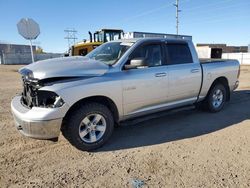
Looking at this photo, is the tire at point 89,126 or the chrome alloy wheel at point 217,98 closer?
the tire at point 89,126

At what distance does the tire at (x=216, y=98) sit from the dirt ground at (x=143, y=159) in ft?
2.74

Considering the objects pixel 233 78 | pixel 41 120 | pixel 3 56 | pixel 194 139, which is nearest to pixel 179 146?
pixel 194 139

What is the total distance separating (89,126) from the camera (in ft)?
13.1

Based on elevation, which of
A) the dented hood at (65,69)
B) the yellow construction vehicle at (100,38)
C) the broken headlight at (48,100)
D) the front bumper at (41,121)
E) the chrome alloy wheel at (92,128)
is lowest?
the chrome alloy wheel at (92,128)

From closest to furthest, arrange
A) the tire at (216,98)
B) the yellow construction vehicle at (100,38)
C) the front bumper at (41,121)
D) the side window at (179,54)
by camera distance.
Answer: the front bumper at (41,121) < the side window at (179,54) < the tire at (216,98) < the yellow construction vehicle at (100,38)

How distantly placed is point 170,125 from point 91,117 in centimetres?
206

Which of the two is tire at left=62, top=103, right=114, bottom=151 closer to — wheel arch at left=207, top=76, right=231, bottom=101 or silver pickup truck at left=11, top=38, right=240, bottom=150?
silver pickup truck at left=11, top=38, right=240, bottom=150

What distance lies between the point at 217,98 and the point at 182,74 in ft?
5.98

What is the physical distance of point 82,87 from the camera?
3729 mm

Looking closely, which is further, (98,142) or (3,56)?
(3,56)

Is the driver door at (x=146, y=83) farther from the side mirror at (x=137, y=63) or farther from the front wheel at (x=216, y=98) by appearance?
the front wheel at (x=216, y=98)

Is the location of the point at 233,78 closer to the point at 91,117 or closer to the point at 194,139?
the point at 194,139

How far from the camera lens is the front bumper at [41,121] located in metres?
3.50

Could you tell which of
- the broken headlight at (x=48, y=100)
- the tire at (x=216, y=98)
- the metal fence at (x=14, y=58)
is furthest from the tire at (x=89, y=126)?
the metal fence at (x=14, y=58)
